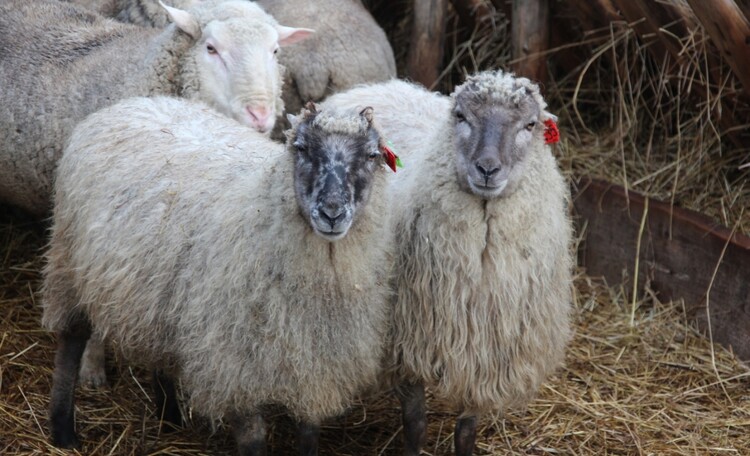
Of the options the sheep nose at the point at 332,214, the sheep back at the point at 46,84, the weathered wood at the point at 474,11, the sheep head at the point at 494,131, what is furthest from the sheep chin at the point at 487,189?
the weathered wood at the point at 474,11

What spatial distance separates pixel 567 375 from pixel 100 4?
3.71 metres

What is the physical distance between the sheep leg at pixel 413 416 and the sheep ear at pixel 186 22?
7.53 ft

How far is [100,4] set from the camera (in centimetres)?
662

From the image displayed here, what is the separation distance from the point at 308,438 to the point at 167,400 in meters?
1.05

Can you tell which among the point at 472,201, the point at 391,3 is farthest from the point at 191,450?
the point at 391,3

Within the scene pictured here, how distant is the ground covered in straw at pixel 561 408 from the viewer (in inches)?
179

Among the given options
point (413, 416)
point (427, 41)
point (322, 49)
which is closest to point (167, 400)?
point (413, 416)

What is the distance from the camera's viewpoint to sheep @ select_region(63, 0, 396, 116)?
21.0ft

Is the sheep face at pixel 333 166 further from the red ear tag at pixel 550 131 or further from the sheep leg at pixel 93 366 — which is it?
the sheep leg at pixel 93 366

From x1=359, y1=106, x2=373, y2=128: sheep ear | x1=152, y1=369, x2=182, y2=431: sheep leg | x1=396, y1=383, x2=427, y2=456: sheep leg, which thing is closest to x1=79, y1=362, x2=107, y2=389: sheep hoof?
x1=152, y1=369, x2=182, y2=431: sheep leg

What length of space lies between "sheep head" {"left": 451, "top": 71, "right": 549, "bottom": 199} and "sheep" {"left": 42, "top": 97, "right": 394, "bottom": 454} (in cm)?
33

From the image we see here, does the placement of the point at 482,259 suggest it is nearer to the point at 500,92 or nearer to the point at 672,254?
the point at 500,92

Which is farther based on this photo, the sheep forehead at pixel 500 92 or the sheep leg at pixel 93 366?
the sheep leg at pixel 93 366

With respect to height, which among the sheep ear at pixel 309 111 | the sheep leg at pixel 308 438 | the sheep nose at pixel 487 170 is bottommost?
the sheep leg at pixel 308 438
